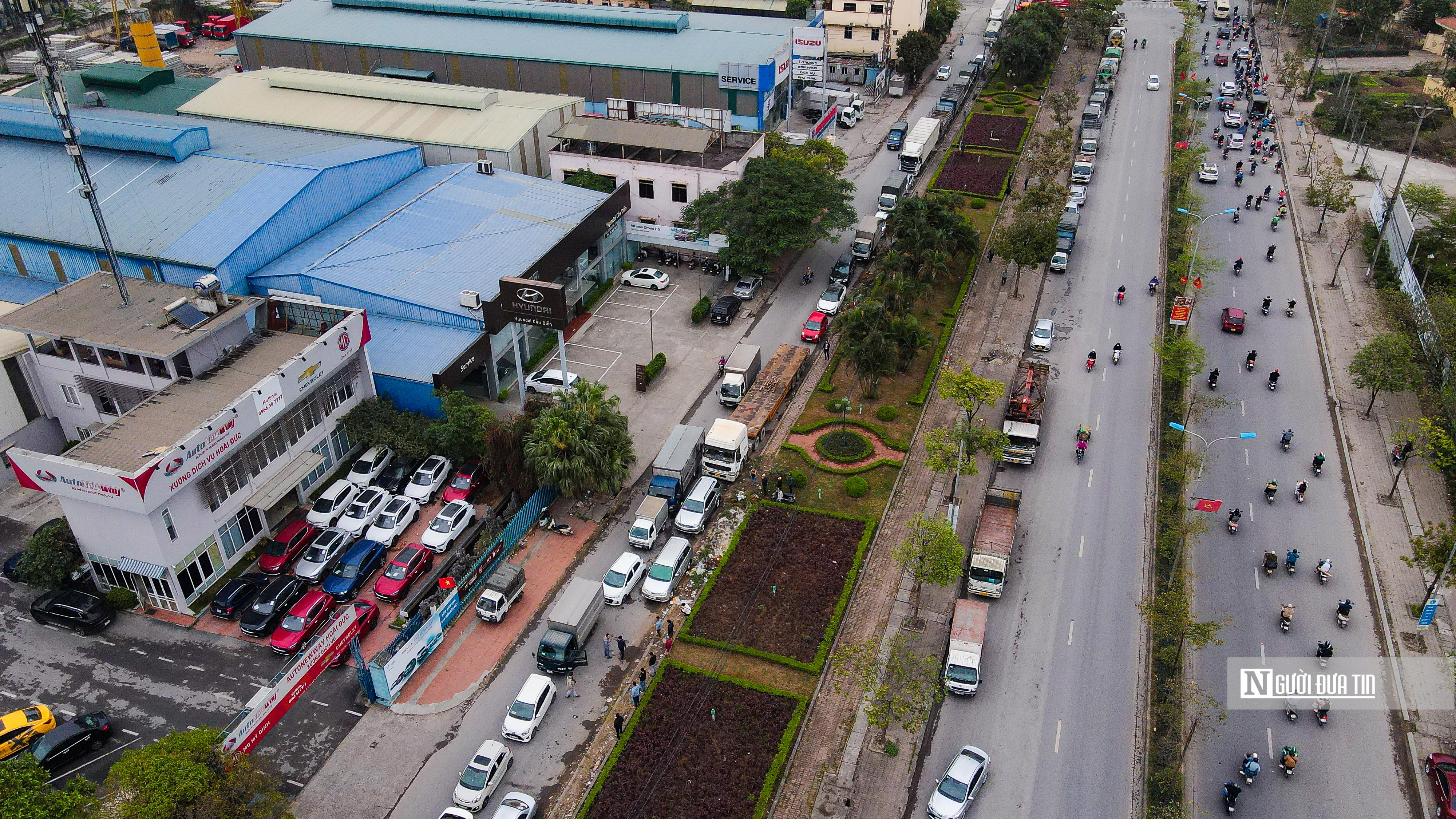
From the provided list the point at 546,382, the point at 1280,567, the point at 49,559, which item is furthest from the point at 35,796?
the point at 1280,567

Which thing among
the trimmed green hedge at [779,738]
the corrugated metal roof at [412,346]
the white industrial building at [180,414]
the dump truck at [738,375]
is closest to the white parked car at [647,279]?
the dump truck at [738,375]

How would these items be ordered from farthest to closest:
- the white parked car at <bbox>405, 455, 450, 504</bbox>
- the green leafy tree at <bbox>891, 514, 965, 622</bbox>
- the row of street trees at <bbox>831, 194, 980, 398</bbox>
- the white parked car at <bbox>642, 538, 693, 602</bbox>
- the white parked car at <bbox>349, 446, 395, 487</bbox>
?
the row of street trees at <bbox>831, 194, 980, 398</bbox>
the white parked car at <bbox>349, 446, 395, 487</bbox>
the white parked car at <bbox>405, 455, 450, 504</bbox>
the white parked car at <bbox>642, 538, 693, 602</bbox>
the green leafy tree at <bbox>891, 514, 965, 622</bbox>

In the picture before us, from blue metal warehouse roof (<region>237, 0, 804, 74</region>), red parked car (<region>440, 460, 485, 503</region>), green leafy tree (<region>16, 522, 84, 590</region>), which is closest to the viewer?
green leafy tree (<region>16, 522, 84, 590</region>)

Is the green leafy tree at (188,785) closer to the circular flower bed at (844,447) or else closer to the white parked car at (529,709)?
the white parked car at (529,709)

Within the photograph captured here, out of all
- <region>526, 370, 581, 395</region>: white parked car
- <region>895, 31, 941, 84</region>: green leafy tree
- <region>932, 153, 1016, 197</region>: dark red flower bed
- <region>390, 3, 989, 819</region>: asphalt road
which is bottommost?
<region>390, 3, 989, 819</region>: asphalt road

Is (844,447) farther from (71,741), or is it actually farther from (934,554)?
(71,741)

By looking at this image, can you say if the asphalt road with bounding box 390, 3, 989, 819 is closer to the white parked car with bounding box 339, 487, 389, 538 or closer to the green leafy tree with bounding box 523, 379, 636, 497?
the green leafy tree with bounding box 523, 379, 636, 497

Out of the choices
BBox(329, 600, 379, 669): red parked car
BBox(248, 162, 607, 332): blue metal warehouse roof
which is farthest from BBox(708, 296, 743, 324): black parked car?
BBox(329, 600, 379, 669): red parked car
